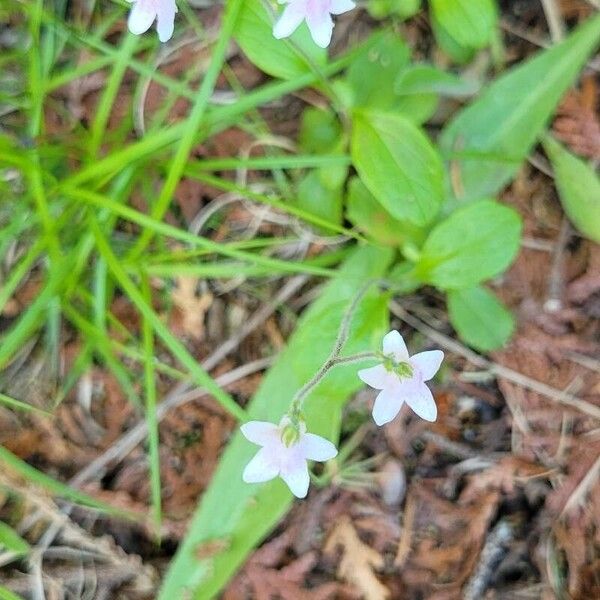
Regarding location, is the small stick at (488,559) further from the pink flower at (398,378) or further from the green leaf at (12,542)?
the green leaf at (12,542)

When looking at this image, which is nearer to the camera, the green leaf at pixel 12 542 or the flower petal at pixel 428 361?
the flower petal at pixel 428 361

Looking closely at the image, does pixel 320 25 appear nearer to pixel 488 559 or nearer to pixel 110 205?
pixel 110 205

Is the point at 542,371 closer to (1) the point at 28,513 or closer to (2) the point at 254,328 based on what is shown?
(2) the point at 254,328

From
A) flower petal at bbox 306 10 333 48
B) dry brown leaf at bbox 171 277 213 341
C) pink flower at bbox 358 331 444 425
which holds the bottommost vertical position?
dry brown leaf at bbox 171 277 213 341

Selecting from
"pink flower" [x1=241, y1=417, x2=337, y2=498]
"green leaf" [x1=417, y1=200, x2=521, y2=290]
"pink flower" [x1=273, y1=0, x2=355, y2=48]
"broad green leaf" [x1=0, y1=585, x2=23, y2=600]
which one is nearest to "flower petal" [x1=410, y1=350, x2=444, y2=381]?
"pink flower" [x1=241, y1=417, x2=337, y2=498]

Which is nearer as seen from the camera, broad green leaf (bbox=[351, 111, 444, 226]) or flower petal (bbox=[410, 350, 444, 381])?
flower petal (bbox=[410, 350, 444, 381])

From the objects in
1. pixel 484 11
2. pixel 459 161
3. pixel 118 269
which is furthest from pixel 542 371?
pixel 118 269

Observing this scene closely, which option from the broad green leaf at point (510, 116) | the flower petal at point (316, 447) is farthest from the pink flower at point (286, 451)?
the broad green leaf at point (510, 116)

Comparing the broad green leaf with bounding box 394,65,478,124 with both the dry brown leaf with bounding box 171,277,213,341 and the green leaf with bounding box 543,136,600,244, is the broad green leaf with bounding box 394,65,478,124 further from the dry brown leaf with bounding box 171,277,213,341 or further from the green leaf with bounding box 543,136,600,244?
the dry brown leaf with bounding box 171,277,213,341
